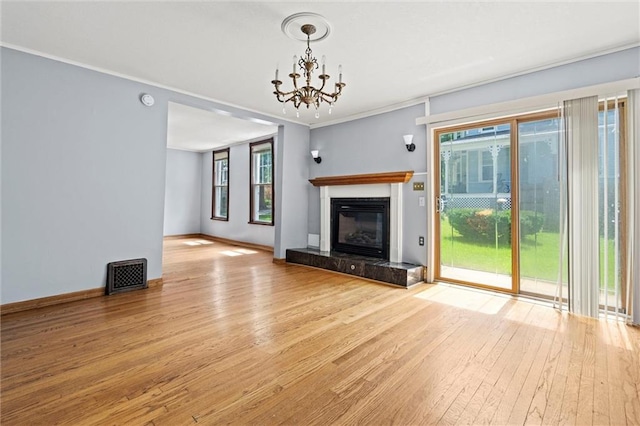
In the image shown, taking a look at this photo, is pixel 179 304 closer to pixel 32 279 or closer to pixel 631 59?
pixel 32 279

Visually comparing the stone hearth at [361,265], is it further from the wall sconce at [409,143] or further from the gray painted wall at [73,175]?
the gray painted wall at [73,175]

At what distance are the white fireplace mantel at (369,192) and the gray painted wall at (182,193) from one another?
482 centimetres

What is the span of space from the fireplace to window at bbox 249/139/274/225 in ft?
6.95

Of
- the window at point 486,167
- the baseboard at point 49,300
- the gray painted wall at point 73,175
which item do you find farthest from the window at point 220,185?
the window at point 486,167

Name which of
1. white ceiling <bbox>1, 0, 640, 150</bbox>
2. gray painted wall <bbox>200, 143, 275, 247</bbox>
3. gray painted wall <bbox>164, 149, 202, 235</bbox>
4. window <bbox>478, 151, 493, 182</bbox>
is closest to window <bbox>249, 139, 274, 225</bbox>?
gray painted wall <bbox>200, 143, 275, 247</bbox>

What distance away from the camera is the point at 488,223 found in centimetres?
373

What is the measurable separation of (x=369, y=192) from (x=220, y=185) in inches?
204

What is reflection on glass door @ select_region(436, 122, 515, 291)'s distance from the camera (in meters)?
3.61

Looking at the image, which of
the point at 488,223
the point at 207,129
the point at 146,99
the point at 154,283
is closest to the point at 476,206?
the point at 488,223

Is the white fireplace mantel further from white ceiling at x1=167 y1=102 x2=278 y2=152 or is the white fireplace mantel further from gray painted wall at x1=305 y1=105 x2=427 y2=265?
white ceiling at x1=167 y1=102 x2=278 y2=152

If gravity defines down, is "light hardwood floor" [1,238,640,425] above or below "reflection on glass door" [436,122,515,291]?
below

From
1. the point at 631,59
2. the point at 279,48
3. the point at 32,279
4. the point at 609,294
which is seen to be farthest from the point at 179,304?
the point at 631,59

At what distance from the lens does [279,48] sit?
2889 mm

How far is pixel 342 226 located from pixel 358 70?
2601 mm
